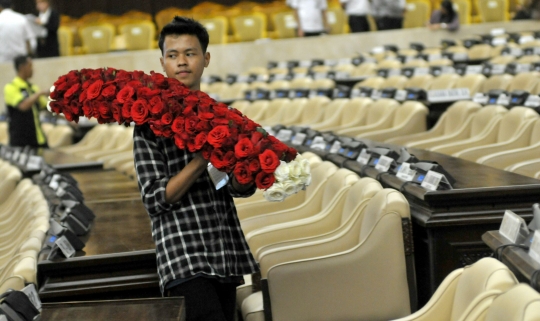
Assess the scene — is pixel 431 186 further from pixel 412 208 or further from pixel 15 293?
pixel 15 293

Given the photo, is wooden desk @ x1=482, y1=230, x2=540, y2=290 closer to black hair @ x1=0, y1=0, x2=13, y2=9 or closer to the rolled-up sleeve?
the rolled-up sleeve

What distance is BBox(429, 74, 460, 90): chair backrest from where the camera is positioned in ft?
23.5

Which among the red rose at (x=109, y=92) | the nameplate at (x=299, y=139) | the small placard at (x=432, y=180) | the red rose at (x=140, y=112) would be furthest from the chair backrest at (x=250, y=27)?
the red rose at (x=140, y=112)

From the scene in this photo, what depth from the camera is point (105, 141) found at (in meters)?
8.66

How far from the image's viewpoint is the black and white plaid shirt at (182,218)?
2172 millimetres

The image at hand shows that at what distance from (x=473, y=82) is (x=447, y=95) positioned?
30.5 inches

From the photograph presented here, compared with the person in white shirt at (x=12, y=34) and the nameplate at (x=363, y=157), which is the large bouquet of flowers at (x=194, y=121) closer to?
the nameplate at (x=363, y=157)

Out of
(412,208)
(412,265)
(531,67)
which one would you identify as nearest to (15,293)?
(412,265)

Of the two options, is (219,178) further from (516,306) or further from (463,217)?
(463,217)

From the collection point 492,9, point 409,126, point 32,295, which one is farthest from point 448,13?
point 32,295

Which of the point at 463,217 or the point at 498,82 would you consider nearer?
the point at 463,217

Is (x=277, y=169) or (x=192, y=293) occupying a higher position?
(x=277, y=169)

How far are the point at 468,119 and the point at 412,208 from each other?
227 centimetres

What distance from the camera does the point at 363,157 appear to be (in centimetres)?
428
